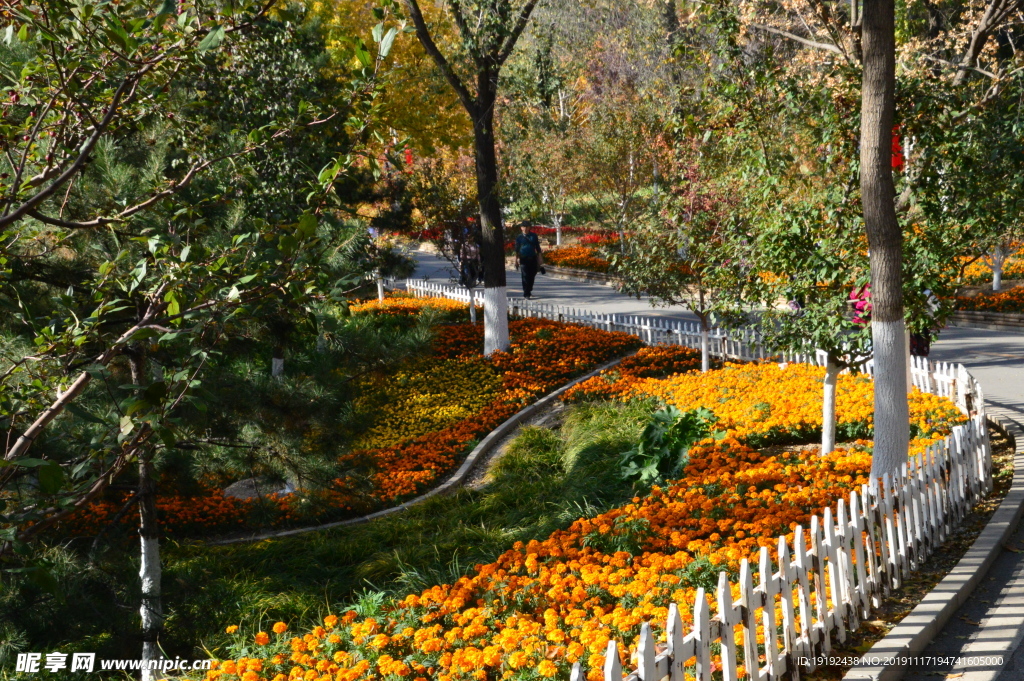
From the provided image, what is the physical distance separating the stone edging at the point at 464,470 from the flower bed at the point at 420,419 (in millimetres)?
132

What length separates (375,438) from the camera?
1257 centimetres

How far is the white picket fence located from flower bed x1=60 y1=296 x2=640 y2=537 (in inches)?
160

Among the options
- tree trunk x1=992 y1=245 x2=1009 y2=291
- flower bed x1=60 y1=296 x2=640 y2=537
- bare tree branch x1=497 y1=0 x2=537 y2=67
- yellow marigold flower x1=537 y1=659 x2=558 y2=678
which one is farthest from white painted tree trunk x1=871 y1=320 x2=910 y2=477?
tree trunk x1=992 y1=245 x2=1009 y2=291

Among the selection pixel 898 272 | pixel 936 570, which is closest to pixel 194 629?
pixel 936 570

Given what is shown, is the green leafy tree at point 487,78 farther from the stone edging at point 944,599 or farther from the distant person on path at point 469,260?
the stone edging at point 944,599

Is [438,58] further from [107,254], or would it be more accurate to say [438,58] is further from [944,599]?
[944,599]

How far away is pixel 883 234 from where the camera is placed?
6.29m

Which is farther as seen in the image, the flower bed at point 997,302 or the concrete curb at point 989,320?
the flower bed at point 997,302

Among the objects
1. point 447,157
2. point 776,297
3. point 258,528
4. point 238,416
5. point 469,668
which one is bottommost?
point 258,528

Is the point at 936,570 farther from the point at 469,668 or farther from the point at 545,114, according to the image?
the point at 545,114

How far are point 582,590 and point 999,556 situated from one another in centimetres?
344

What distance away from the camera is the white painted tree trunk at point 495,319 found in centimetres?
1498

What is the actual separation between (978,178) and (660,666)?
5.98 metres

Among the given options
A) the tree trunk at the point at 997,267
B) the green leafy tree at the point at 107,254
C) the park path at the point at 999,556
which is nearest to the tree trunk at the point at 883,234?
the park path at the point at 999,556
